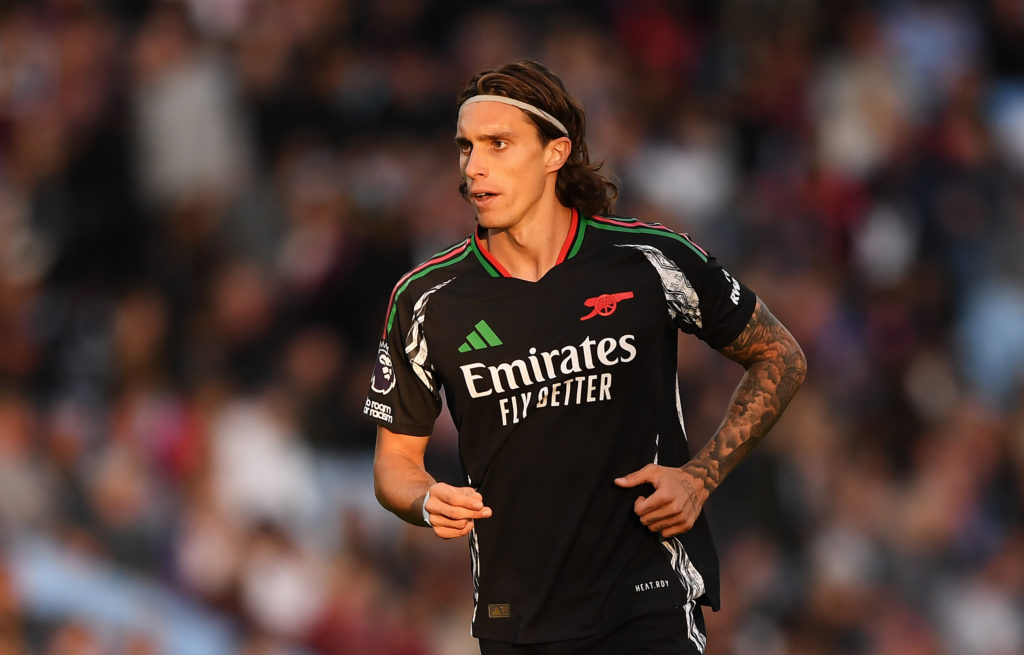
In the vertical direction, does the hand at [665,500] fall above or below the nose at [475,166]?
below

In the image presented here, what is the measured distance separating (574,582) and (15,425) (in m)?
6.82

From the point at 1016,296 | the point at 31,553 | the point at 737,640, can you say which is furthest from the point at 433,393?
the point at 1016,296

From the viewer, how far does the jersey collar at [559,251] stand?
5.59 metres

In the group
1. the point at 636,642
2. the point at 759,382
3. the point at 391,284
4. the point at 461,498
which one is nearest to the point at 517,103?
the point at 759,382

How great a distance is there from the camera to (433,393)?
564 centimetres

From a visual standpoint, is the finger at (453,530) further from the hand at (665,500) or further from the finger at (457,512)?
the hand at (665,500)

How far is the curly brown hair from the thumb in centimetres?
100

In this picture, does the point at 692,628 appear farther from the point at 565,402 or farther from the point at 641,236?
the point at 641,236

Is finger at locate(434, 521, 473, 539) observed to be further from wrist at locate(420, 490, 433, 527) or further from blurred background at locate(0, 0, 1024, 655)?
blurred background at locate(0, 0, 1024, 655)

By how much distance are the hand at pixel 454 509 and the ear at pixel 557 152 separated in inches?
50.0

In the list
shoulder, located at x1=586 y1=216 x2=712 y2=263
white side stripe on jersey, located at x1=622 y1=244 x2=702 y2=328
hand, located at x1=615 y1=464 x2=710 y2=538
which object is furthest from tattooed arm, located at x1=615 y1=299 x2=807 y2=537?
shoulder, located at x1=586 y1=216 x2=712 y2=263

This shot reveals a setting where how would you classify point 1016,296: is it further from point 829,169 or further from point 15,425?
point 15,425

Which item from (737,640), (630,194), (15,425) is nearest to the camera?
(737,640)

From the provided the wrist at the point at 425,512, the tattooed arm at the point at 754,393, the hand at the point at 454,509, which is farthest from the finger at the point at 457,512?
the tattooed arm at the point at 754,393
